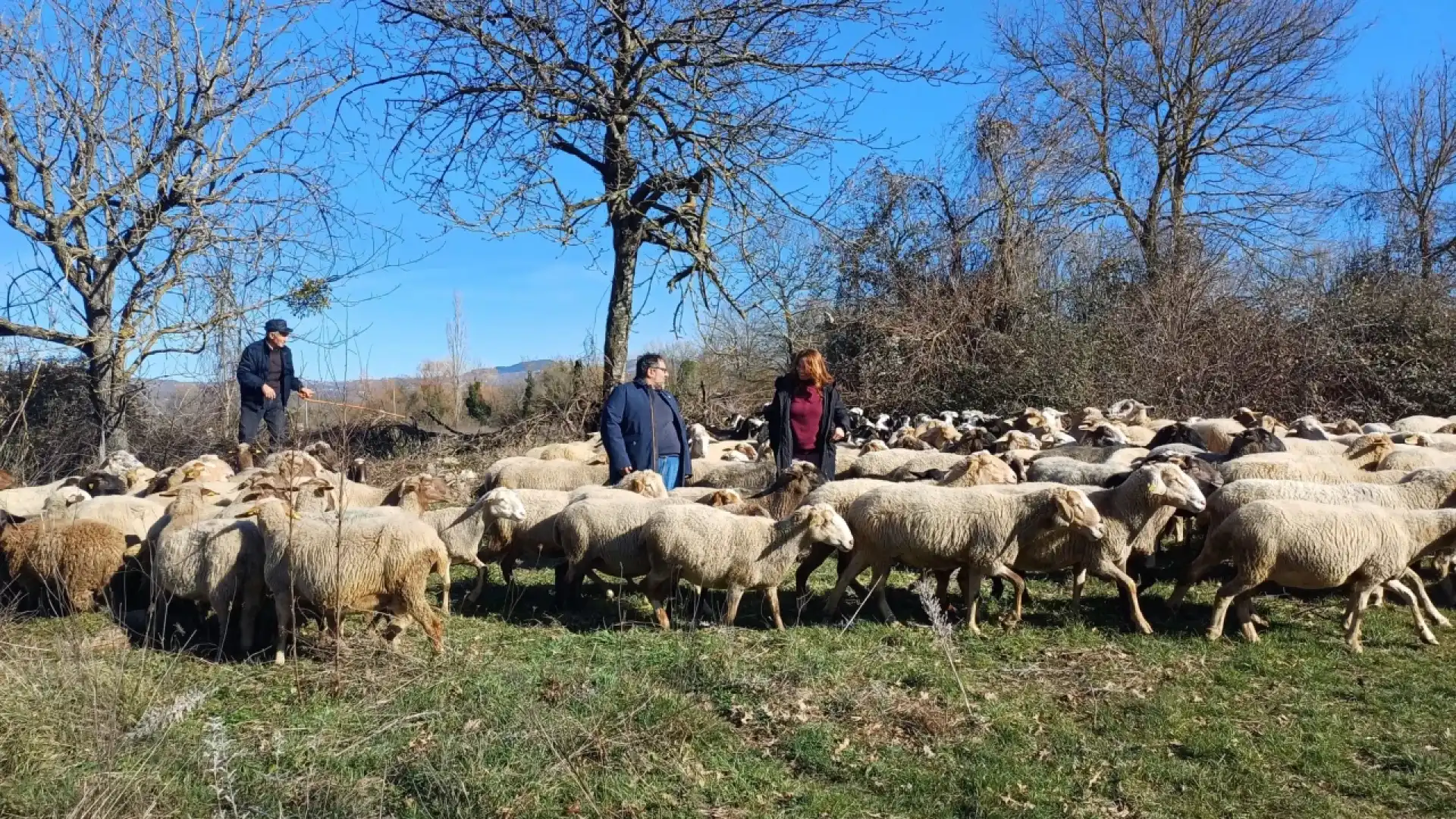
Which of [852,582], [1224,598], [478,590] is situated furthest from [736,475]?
[1224,598]

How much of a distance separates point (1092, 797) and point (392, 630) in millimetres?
4416

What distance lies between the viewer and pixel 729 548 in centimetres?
733

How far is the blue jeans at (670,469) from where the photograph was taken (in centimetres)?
1062

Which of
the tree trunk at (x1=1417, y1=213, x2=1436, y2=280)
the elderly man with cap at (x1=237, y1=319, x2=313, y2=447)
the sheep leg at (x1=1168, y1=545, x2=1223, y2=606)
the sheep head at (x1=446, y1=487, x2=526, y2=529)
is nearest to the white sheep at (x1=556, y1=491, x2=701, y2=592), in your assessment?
the sheep head at (x1=446, y1=487, x2=526, y2=529)

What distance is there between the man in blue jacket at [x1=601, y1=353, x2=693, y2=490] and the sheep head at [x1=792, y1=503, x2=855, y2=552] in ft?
9.34

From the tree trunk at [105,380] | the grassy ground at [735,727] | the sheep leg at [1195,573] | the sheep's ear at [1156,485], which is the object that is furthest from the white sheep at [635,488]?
the tree trunk at [105,380]

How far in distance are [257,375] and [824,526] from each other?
867 cm

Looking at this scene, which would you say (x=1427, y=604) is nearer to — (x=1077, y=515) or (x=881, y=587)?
(x=1077, y=515)

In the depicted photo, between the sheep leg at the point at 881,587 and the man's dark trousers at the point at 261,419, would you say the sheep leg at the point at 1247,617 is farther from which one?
the man's dark trousers at the point at 261,419

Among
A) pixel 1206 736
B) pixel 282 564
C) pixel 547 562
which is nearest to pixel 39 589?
pixel 282 564

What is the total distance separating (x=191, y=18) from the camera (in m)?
13.1

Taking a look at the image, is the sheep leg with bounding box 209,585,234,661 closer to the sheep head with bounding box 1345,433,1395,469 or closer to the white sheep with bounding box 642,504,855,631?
the white sheep with bounding box 642,504,855,631

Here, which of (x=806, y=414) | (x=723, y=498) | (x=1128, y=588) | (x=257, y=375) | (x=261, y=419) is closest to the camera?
(x=1128, y=588)

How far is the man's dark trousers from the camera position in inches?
512
